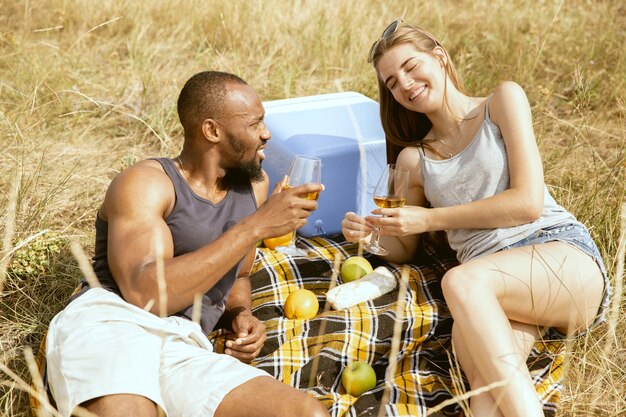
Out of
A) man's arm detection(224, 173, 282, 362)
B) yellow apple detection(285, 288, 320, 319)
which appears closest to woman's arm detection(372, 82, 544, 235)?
yellow apple detection(285, 288, 320, 319)

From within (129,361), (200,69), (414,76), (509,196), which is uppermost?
(414,76)

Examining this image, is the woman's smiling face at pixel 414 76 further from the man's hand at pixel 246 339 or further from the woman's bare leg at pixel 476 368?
the man's hand at pixel 246 339

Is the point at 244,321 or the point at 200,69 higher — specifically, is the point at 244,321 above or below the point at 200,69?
above

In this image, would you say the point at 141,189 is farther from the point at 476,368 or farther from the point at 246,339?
the point at 476,368

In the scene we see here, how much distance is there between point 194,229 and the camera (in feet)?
11.3

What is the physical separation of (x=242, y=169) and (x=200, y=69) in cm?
324

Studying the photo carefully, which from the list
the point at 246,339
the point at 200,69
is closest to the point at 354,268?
the point at 246,339

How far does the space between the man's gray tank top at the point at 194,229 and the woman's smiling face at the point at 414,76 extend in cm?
105

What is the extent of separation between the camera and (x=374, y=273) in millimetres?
4191

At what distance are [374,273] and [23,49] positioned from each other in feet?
12.2

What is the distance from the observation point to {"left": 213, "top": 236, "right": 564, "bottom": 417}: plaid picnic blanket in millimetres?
3379

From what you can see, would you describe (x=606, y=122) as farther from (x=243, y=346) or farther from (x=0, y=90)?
(x=0, y=90)

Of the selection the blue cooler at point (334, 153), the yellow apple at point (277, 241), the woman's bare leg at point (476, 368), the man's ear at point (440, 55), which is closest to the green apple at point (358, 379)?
the woman's bare leg at point (476, 368)

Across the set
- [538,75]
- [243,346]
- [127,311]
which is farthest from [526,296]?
[538,75]
